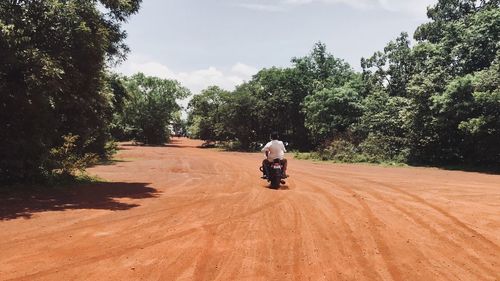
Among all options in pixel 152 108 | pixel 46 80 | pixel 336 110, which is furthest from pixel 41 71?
pixel 152 108

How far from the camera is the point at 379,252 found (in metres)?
6.48

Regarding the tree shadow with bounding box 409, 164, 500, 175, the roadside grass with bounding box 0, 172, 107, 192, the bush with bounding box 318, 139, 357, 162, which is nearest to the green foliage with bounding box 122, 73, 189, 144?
the bush with bounding box 318, 139, 357, 162

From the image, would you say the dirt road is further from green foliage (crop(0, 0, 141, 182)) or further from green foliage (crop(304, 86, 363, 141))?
→ green foliage (crop(304, 86, 363, 141))

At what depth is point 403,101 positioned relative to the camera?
3020cm

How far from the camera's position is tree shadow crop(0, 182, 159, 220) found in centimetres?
977

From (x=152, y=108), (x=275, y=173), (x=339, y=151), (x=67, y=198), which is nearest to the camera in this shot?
(x=67, y=198)

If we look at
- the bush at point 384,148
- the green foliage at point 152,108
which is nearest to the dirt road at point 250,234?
the bush at point 384,148

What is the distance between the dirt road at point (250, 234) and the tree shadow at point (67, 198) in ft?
0.09

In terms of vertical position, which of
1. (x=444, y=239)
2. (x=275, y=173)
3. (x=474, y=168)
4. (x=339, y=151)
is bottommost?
(x=444, y=239)

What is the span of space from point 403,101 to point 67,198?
25023 millimetres

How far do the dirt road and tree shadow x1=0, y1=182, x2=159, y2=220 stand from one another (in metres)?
0.03

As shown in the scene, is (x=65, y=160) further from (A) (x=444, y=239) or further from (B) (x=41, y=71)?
(A) (x=444, y=239)

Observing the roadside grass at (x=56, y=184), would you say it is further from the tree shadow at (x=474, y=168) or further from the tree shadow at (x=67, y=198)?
the tree shadow at (x=474, y=168)

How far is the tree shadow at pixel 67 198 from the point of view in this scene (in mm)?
9766
